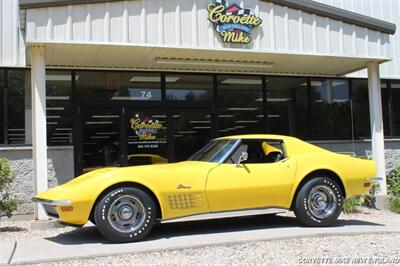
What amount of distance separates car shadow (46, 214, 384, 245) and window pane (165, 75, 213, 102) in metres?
4.50

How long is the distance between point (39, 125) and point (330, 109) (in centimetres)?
838

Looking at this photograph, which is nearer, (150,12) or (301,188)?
(301,188)

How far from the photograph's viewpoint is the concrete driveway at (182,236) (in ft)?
22.0

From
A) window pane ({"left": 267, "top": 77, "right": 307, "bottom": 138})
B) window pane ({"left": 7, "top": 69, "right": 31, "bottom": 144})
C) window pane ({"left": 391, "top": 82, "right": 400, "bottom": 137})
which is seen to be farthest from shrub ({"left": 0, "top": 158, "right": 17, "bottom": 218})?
window pane ({"left": 391, "top": 82, "right": 400, "bottom": 137})

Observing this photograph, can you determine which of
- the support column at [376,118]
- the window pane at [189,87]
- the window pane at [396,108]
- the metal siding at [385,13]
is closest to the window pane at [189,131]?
the window pane at [189,87]

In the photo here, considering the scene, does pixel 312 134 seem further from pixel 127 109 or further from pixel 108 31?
pixel 108 31

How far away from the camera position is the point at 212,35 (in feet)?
34.4

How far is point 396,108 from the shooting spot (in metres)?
15.6

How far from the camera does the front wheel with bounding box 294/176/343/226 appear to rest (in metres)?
8.28

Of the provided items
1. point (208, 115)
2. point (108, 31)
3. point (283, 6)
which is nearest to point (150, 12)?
point (108, 31)

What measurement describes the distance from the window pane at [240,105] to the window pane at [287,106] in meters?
0.31

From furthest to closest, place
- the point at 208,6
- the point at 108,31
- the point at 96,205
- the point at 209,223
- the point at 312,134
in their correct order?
the point at 312,134, the point at 208,6, the point at 108,31, the point at 209,223, the point at 96,205

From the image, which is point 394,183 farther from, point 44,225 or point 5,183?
point 5,183

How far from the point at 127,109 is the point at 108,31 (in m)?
3.05
